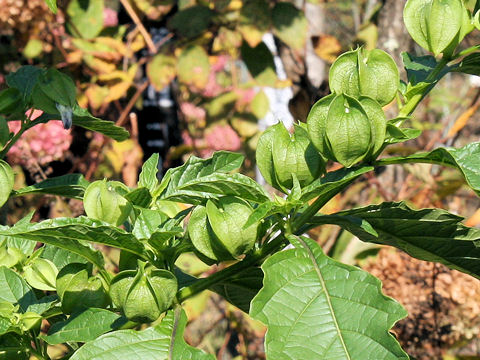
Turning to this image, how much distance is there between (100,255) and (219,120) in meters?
1.35

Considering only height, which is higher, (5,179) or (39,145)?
(5,179)

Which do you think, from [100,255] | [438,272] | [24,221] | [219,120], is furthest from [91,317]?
[219,120]

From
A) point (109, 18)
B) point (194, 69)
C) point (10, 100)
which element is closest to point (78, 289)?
point (10, 100)

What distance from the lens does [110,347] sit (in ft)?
1.58

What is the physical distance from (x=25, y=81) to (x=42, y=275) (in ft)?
0.76

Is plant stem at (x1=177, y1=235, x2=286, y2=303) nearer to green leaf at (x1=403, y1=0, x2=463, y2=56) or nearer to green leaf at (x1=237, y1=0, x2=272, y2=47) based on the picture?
green leaf at (x1=403, y1=0, x2=463, y2=56)

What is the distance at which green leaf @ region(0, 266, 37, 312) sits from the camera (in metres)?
0.60

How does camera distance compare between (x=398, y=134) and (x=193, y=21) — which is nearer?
(x=398, y=134)

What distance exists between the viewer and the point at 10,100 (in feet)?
2.24

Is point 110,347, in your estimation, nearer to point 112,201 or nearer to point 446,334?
point 112,201

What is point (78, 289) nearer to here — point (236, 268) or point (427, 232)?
point (236, 268)

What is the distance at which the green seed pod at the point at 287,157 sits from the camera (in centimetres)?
51

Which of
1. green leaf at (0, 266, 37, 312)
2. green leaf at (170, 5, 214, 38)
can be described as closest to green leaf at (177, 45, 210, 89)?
green leaf at (170, 5, 214, 38)

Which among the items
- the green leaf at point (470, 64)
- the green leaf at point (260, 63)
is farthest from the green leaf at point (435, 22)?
the green leaf at point (260, 63)
